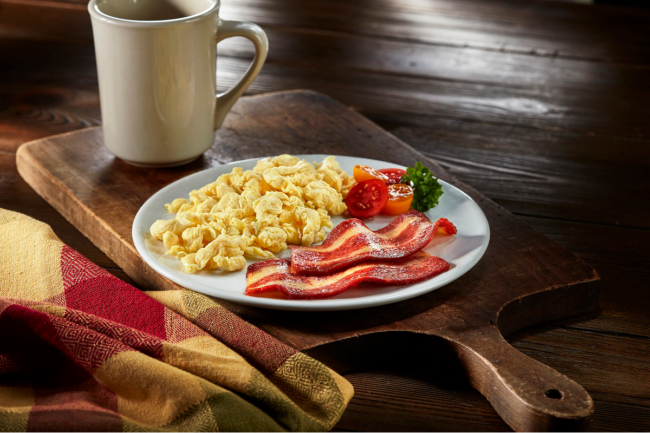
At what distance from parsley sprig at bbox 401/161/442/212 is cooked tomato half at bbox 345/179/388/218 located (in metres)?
0.07

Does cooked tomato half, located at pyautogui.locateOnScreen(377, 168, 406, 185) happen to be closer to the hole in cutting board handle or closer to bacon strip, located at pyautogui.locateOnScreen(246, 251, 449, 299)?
bacon strip, located at pyautogui.locateOnScreen(246, 251, 449, 299)

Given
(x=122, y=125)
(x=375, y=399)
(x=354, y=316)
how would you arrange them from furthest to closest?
(x=122, y=125) < (x=354, y=316) < (x=375, y=399)

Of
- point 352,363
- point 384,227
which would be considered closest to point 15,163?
point 384,227

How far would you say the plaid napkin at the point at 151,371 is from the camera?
3.62 ft

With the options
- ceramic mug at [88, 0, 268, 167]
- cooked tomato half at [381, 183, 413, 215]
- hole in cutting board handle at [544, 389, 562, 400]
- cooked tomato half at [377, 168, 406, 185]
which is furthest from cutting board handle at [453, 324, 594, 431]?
ceramic mug at [88, 0, 268, 167]

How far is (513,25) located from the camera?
10.5 ft

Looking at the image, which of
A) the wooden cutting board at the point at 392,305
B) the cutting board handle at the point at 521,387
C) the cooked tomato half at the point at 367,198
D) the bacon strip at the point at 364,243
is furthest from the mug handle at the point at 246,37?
the cutting board handle at the point at 521,387

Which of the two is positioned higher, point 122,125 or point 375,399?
point 122,125

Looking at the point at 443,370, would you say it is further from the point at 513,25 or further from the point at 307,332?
the point at 513,25

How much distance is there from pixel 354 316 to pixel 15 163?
3.70 feet

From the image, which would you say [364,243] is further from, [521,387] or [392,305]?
[521,387]

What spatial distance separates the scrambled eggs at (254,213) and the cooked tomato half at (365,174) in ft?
0.10

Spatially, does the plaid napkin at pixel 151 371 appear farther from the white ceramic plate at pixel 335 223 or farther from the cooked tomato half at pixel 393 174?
the cooked tomato half at pixel 393 174

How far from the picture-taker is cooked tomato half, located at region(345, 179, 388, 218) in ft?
5.30
